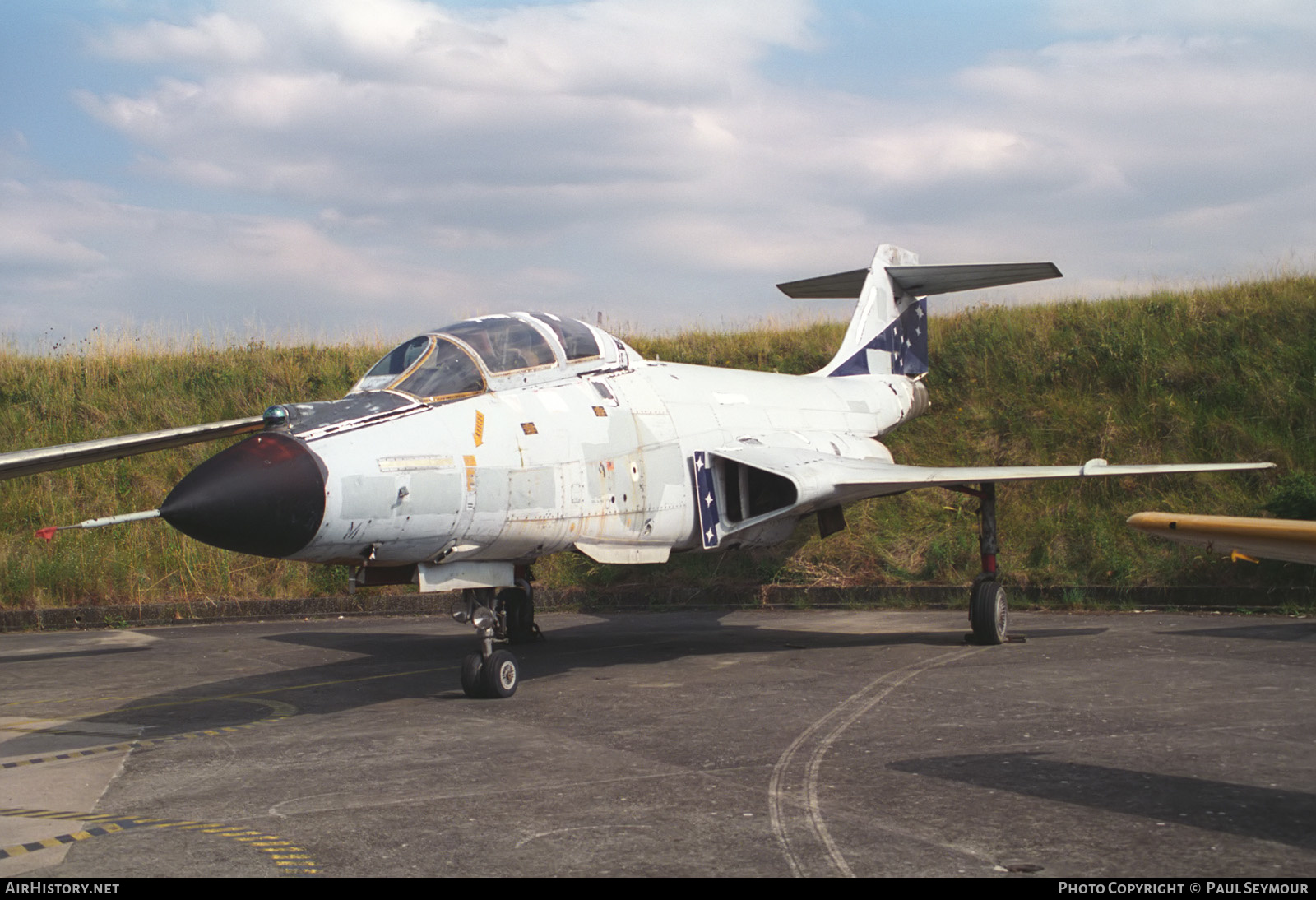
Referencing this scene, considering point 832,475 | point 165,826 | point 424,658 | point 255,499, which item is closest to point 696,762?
point 165,826

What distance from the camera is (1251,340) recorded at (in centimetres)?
1727

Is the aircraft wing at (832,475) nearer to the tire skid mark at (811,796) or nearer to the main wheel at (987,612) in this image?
the main wheel at (987,612)

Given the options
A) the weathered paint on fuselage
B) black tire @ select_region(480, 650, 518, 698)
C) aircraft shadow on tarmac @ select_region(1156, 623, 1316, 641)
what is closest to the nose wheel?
black tire @ select_region(480, 650, 518, 698)

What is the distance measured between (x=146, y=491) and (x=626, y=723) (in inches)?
558

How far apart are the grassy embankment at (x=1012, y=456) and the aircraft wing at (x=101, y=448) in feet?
23.8

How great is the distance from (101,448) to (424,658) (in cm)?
380

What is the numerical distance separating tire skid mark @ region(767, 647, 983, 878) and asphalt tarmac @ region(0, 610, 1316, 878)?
0.07ft

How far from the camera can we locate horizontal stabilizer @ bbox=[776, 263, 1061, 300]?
1449cm

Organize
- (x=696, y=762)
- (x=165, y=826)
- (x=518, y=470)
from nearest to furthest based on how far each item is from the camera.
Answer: (x=165, y=826) → (x=696, y=762) → (x=518, y=470)

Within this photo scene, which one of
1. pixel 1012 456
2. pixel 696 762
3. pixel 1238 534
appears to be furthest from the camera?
pixel 1012 456

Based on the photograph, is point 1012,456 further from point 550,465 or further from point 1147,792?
point 1147,792

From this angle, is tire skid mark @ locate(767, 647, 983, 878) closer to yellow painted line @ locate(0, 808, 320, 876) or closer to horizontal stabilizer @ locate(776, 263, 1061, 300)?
yellow painted line @ locate(0, 808, 320, 876)

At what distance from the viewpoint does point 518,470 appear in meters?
8.80

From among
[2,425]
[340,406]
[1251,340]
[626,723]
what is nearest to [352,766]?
[626,723]
